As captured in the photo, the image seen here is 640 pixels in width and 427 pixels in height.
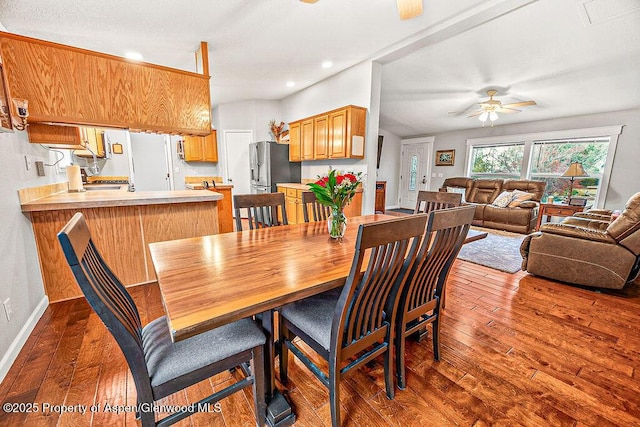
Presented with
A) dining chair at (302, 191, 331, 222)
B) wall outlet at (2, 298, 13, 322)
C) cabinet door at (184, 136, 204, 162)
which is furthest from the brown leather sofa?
cabinet door at (184, 136, 204, 162)

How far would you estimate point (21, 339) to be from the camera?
1748mm

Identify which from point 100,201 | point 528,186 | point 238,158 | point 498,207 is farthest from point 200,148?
point 528,186

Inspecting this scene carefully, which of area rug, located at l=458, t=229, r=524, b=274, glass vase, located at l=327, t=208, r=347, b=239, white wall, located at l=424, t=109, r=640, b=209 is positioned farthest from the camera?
white wall, located at l=424, t=109, r=640, b=209

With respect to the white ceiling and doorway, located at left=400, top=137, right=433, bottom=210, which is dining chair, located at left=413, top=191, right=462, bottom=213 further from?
doorway, located at left=400, top=137, right=433, bottom=210

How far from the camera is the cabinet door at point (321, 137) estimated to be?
172 inches

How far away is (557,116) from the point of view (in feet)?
17.7

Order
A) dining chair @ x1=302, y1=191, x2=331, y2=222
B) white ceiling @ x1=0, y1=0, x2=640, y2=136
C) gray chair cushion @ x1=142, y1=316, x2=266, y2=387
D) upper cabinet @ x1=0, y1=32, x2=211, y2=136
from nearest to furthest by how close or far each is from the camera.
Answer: gray chair cushion @ x1=142, y1=316, x2=266, y2=387, upper cabinet @ x1=0, y1=32, x2=211, y2=136, dining chair @ x1=302, y1=191, x2=331, y2=222, white ceiling @ x1=0, y1=0, x2=640, y2=136

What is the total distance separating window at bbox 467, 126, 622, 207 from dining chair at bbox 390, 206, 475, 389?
581 centimetres

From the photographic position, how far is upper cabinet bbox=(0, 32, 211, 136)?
7.34 feet

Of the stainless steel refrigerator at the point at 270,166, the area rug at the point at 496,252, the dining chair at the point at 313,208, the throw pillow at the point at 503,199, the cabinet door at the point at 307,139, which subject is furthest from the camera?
the stainless steel refrigerator at the point at 270,166

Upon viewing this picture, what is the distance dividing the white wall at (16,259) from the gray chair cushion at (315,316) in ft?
5.62

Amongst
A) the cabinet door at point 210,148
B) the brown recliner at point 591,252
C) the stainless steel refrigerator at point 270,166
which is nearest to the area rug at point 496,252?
the brown recliner at point 591,252

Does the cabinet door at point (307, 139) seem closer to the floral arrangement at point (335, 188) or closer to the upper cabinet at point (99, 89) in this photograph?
the upper cabinet at point (99, 89)

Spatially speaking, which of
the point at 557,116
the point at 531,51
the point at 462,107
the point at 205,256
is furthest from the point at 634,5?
the point at 205,256
